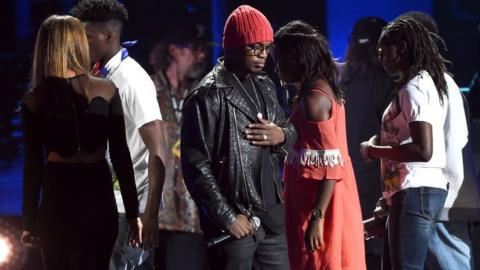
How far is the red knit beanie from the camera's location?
3332mm

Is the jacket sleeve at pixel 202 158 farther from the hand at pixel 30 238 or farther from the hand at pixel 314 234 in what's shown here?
Result: the hand at pixel 30 238

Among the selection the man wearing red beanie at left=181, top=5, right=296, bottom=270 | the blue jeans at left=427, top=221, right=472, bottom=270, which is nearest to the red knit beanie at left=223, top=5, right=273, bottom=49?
A: the man wearing red beanie at left=181, top=5, right=296, bottom=270

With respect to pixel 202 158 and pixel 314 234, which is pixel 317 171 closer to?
pixel 314 234

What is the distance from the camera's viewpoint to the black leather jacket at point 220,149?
324cm

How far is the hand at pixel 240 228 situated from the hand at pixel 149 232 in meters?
0.73

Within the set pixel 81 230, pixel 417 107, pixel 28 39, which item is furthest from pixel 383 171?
pixel 28 39

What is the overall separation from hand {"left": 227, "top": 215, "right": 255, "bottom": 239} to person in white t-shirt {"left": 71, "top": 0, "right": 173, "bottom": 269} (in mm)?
738

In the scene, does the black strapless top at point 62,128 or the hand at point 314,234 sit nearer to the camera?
the black strapless top at point 62,128

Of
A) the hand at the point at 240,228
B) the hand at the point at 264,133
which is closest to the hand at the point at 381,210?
the hand at the point at 264,133

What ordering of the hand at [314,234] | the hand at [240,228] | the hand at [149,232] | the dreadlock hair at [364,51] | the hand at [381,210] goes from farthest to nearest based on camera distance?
1. the dreadlock hair at [364,51]
2. the hand at [381,210]
3. the hand at [149,232]
4. the hand at [314,234]
5. the hand at [240,228]

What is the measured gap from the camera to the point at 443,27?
5266 millimetres

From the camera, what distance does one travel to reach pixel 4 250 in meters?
5.88

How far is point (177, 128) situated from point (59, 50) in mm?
2360

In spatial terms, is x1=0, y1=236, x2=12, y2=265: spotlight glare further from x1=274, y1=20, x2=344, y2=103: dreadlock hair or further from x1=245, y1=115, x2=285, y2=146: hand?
x1=245, y1=115, x2=285, y2=146: hand
